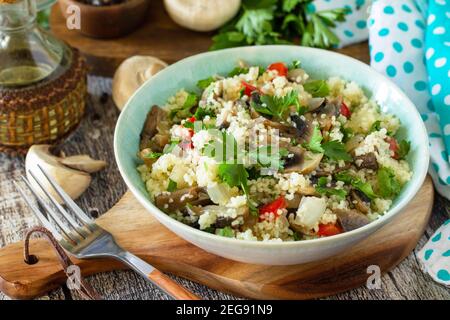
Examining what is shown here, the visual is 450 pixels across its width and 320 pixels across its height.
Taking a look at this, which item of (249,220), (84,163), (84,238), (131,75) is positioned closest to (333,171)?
(249,220)

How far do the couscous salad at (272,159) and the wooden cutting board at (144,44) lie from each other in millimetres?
807

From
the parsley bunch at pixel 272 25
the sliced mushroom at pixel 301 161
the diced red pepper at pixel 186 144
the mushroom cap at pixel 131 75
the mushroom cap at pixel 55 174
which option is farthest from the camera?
the parsley bunch at pixel 272 25

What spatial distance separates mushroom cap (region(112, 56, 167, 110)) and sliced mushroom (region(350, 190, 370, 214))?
1268 mm

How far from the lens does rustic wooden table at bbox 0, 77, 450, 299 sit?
2455 millimetres

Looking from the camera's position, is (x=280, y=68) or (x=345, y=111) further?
(x=280, y=68)

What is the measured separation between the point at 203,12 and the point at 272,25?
0.40 metres

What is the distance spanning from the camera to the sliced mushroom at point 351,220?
7.55ft

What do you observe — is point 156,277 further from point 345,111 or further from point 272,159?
point 345,111

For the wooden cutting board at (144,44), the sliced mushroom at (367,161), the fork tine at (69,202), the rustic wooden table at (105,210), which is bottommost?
the rustic wooden table at (105,210)

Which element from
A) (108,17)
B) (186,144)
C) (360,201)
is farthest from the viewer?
(108,17)

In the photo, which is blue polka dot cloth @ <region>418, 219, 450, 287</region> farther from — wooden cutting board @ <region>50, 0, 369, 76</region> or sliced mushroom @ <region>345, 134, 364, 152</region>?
wooden cutting board @ <region>50, 0, 369, 76</region>

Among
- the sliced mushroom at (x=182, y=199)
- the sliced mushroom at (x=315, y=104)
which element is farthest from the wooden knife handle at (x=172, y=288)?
the sliced mushroom at (x=315, y=104)

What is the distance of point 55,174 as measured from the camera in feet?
9.09

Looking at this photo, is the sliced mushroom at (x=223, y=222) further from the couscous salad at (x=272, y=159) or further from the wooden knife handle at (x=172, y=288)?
the wooden knife handle at (x=172, y=288)
